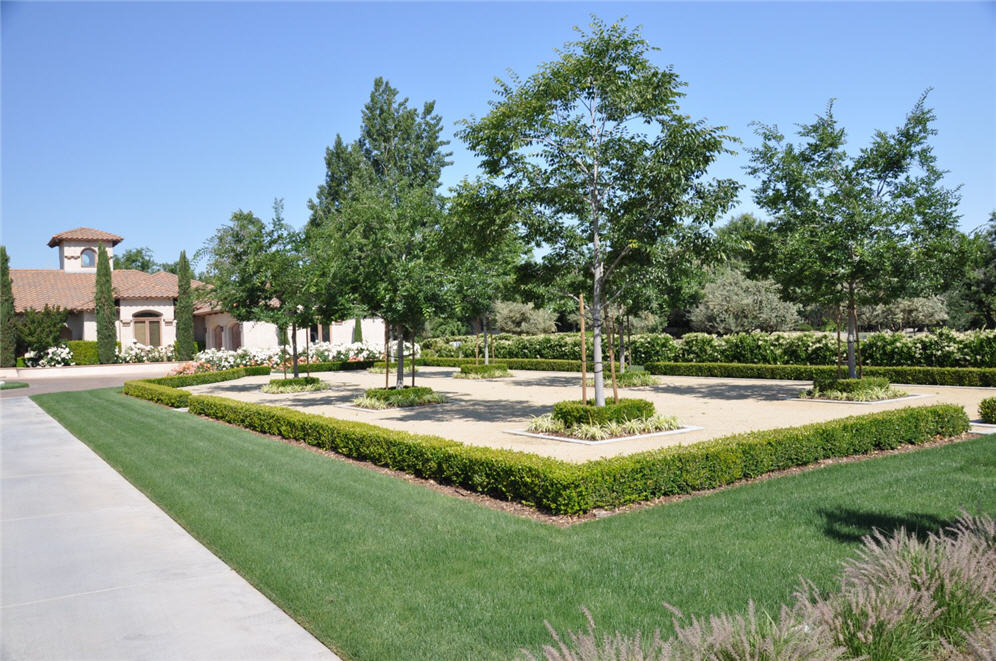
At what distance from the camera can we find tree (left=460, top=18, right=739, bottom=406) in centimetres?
1112

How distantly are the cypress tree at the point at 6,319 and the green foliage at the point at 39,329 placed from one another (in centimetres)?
49

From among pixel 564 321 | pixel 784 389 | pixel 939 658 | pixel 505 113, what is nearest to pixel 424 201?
pixel 505 113

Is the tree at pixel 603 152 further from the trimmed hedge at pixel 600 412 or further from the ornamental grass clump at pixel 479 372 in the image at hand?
the ornamental grass clump at pixel 479 372

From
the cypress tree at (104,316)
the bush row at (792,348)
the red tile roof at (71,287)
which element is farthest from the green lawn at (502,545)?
the red tile roof at (71,287)

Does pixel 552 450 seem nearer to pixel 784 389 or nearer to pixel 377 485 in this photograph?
pixel 377 485

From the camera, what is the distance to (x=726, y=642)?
9.75 feet

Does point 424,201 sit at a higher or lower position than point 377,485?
higher

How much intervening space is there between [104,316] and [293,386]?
20.4 m

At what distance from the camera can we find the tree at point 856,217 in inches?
588

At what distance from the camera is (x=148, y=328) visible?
134 ft

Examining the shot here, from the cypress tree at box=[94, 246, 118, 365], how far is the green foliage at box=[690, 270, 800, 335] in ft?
107

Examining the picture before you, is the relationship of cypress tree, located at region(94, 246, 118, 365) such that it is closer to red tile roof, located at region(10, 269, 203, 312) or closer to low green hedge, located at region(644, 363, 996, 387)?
red tile roof, located at region(10, 269, 203, 312)

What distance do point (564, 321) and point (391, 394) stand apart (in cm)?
3618

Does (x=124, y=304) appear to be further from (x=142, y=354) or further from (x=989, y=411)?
(x=989, y=411)
